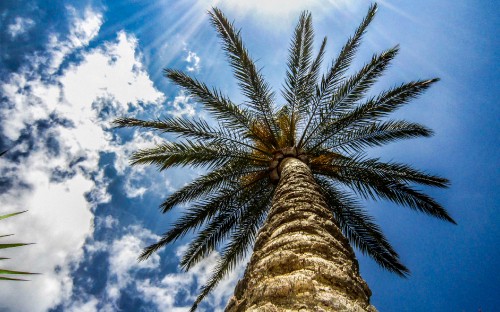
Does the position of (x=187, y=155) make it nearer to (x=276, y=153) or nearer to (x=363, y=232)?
(x=276, y=153)

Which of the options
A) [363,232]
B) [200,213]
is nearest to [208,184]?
[200,213]

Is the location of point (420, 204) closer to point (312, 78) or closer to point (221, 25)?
point (312, 78)

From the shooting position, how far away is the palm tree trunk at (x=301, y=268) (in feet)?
6.91

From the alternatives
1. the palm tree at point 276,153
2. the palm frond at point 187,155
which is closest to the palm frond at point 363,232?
the palm tree at point 276,153

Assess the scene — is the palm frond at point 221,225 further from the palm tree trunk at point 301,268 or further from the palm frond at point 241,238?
the palm tree trunk at point 301,268

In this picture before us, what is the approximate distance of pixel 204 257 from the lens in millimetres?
7809

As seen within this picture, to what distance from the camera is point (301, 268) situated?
256 cm

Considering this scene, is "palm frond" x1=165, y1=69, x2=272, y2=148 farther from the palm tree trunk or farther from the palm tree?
the palm tree trunk

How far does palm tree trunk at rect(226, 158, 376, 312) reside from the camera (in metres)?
2.11

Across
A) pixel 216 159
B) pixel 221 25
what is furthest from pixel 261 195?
pixel 221 25

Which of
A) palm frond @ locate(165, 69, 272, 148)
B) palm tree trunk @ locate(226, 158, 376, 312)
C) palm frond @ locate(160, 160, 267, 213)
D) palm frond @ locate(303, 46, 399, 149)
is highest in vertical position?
palm frond @ locate(303, 46, 399, 149)

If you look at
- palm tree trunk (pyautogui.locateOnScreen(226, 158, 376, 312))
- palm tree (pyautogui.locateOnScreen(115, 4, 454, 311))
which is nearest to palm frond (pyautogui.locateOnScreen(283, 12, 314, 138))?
palm tree (pyautogui.locateOnScreen(115, 4, 454, 311))

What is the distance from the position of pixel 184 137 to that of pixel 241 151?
1.47 metres

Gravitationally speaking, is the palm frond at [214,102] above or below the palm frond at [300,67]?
below
